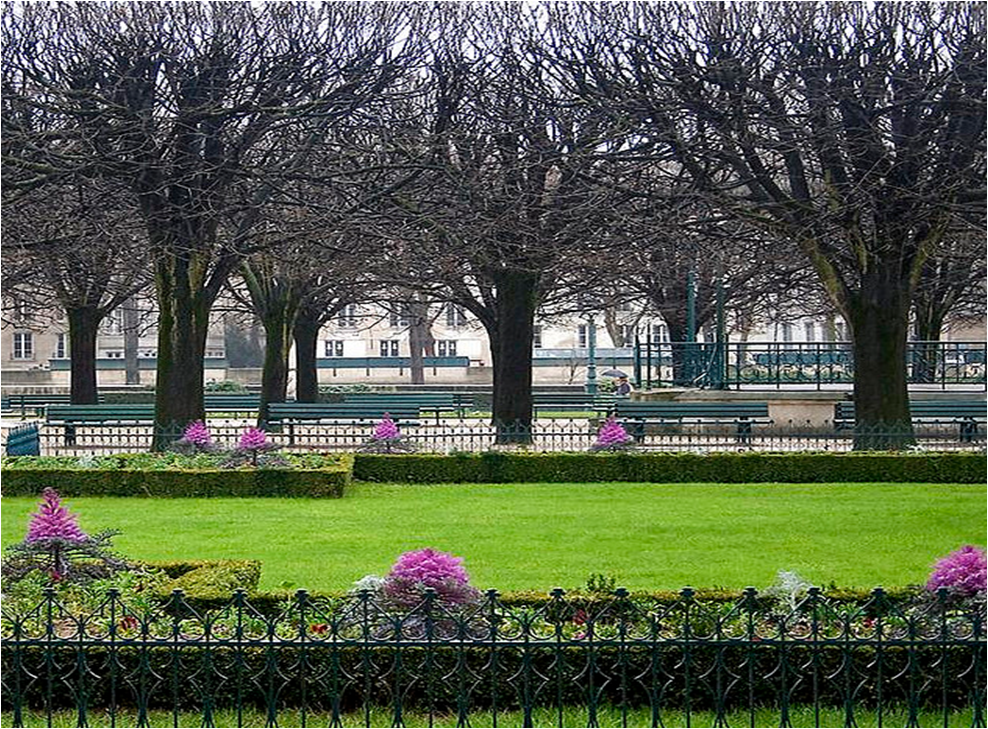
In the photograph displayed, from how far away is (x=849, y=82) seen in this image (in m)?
15.3

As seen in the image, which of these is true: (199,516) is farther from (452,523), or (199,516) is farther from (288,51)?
(288,51)

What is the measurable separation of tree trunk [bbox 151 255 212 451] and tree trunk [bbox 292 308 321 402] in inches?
50.2

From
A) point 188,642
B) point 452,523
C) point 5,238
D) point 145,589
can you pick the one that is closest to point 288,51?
point 5,238

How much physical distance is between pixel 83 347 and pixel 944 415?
1171 cm

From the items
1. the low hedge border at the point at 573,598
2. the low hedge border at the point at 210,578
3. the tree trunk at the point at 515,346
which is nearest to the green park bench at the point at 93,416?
the tree trunk at the point at 515,346

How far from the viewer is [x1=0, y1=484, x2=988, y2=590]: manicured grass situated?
8.84 metres

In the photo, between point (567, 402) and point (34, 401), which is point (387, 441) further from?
point (34, 401)

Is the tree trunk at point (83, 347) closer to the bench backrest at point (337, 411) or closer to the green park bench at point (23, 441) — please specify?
the green park bench at point (23, 441)

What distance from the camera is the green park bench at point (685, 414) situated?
17875 millimetres

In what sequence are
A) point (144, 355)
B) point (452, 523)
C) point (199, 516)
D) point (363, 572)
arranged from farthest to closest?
point (144, 355) → point (199, 516) → point (452, 523) → point (363, 572)

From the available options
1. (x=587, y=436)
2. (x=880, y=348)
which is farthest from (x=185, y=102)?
(x=880, y=348)

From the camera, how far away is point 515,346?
18.9m

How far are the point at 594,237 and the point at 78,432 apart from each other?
6688mm

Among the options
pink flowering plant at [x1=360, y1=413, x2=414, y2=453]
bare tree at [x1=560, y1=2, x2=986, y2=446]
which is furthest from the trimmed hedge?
bare tree at [x1=560, y1=2, x2=986, y2=446]
